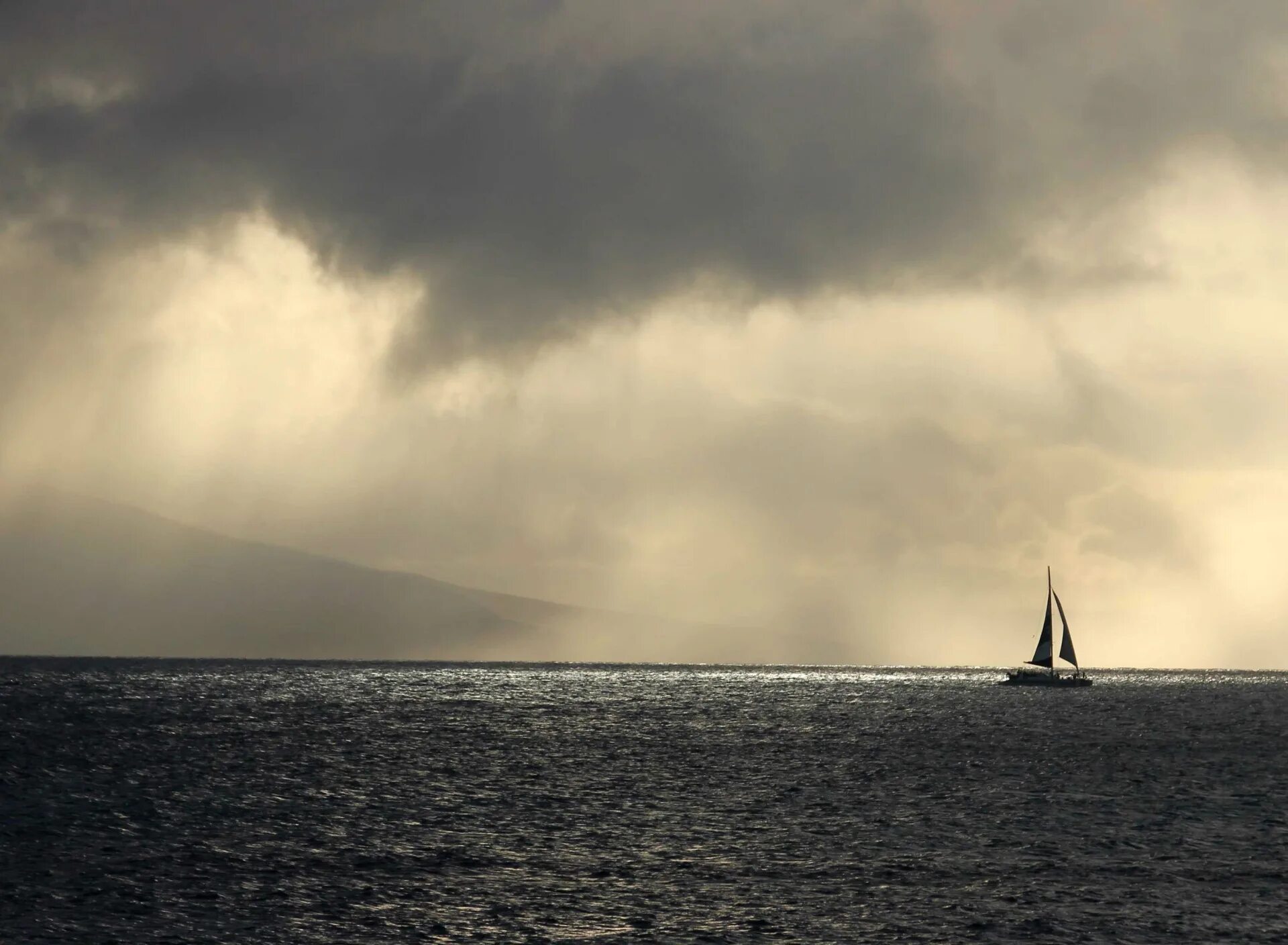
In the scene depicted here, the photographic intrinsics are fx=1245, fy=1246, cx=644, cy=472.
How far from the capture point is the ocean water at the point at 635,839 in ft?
139

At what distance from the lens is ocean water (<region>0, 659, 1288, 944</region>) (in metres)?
42.4

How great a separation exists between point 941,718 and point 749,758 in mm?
65204

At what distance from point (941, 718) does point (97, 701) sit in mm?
119062

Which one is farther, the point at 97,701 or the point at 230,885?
the point at 97,701

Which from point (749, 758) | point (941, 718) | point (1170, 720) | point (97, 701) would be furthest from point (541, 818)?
point (97, 701)

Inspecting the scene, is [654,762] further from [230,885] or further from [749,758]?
[230,885]

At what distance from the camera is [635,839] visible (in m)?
58.3

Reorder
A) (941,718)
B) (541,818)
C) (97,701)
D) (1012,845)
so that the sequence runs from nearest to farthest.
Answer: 1. (1012,845)
2. (541,818)
3. (941,718)
4. (97,701)

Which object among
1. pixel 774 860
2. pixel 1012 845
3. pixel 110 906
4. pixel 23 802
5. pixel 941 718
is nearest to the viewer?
pixel 110 906

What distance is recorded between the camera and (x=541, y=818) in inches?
2544

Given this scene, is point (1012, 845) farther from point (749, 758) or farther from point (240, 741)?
point (240, 741)

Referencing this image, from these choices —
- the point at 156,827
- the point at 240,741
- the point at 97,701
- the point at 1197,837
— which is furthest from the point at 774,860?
the point at 97,701

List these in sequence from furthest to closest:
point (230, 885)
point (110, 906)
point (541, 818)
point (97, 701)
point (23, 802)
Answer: point (97, 701) < point (23, 802) < point (541, 818) < point (230, 885) < point (110, 906)

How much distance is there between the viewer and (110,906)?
4369 cm
